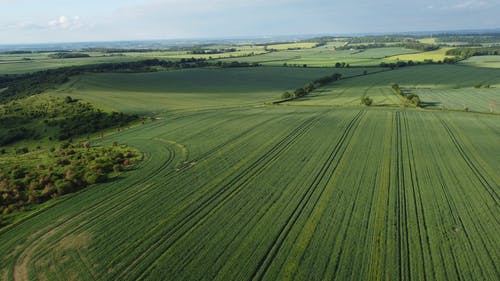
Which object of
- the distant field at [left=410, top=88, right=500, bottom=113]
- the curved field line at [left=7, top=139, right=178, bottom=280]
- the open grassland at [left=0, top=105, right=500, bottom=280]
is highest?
the distant field at [left=410, top=88, right=500, bottom=113]

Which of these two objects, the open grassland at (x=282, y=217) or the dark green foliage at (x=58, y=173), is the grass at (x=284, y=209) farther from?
the dark green foliage at (x=58, y=173)

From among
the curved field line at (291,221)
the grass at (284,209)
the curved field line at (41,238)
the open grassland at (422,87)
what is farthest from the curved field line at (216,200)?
the open grassland at (422,87)

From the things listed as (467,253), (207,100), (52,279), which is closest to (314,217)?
(467,253)

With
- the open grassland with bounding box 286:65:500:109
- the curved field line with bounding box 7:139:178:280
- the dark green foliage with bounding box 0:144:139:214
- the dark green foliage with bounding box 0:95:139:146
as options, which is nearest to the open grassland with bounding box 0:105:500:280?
the curved field line with bounding box 7:139:178:280

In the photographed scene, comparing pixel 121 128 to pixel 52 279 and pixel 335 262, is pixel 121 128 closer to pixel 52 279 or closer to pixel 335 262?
pixel 52 279

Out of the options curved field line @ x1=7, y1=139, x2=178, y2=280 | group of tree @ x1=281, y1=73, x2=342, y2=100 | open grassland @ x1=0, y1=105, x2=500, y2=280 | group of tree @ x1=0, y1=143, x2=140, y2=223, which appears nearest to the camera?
A: open grassland @ x1=0, y1=105, x2=500, y2=280

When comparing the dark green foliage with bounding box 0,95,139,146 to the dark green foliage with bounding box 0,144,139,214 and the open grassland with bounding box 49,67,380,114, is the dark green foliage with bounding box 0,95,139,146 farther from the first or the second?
the dark green foliage with bounding box 0,144,139,214

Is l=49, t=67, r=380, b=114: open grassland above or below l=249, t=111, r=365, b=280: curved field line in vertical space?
above

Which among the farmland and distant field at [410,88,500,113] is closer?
the farmland
